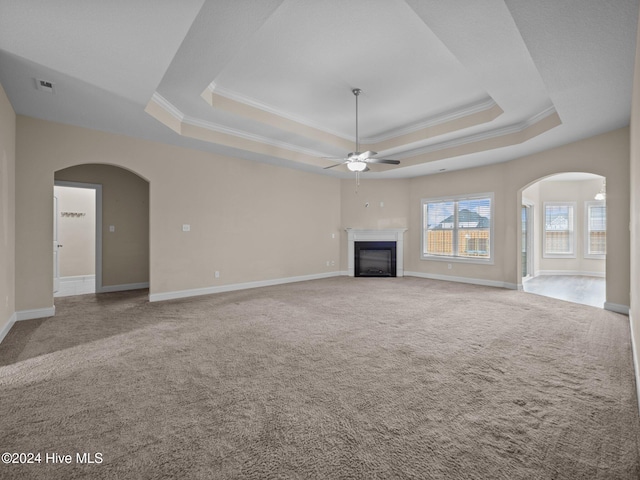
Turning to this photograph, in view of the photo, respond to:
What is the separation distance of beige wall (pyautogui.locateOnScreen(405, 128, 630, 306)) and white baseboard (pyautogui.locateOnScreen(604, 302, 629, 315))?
4 cm

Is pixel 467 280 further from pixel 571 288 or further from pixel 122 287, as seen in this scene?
pixel 122 287

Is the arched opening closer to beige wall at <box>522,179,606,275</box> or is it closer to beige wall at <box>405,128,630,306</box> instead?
beige wall at <box>522,179,606,275</box>

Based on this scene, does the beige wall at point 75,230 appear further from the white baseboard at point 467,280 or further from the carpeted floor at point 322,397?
the white baseboard at point 467,280

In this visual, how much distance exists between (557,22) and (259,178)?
532 cm

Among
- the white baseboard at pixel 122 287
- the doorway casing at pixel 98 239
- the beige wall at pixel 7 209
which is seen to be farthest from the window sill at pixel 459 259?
the beige wall at pixel 7 209

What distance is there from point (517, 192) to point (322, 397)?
6.18m

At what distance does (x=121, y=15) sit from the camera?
233cm

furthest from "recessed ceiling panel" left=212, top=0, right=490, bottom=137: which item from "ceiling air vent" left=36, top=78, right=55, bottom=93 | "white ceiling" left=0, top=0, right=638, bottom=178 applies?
"ceiling air vent" left=36, top=78, right=55, bottom=93

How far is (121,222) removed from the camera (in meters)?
6.43

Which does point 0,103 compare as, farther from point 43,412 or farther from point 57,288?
point 57,288

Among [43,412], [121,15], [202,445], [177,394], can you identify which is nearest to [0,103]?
[121,15]

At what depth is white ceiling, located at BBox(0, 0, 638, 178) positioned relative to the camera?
7.91ft

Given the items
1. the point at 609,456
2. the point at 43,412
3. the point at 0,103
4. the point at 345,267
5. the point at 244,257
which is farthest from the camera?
the point at 345,267

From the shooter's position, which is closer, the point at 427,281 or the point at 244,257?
the point at 244,257
